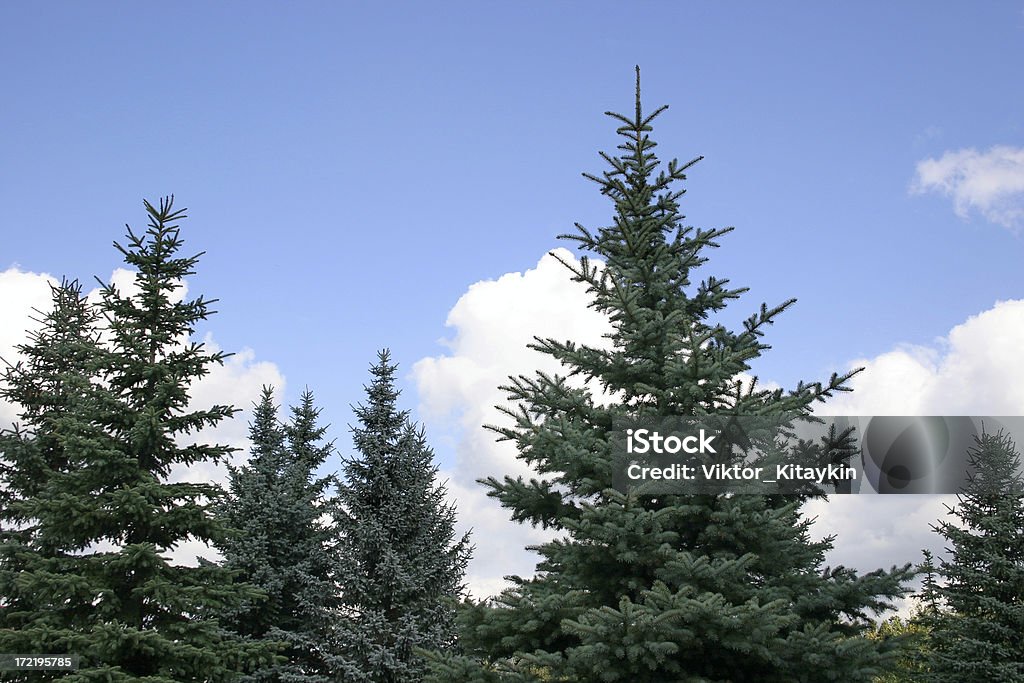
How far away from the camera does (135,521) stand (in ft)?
54.2

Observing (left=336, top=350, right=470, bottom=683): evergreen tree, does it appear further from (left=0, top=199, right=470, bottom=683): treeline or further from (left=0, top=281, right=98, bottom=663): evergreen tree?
(left=0, top=281, right=98, bottom=663): evergreen tree

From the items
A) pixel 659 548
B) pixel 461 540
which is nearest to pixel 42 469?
pixel 461 540

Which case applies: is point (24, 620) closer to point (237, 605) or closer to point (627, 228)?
point (237, 605)

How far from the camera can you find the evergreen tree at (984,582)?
20016mm

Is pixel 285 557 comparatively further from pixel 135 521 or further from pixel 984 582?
pixel 984 582

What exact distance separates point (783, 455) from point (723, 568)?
204 cm

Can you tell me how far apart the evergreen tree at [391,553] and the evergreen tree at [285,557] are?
99 centimetres

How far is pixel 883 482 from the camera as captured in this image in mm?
A: 14000

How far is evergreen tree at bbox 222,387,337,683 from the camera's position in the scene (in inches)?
867

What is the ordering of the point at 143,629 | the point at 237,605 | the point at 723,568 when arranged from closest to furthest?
1. the point at 723,568
2. the point at 143,629
3. the point at 237,605

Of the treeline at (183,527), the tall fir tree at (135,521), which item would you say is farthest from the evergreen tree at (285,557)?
the tall fir tree at (135,521)

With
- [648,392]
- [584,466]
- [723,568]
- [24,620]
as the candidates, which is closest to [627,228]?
[648,392]

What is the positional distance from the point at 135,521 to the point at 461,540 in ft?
29.8

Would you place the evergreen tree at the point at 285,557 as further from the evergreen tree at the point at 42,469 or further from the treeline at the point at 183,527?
the evergreen tree at the point at 42,469
